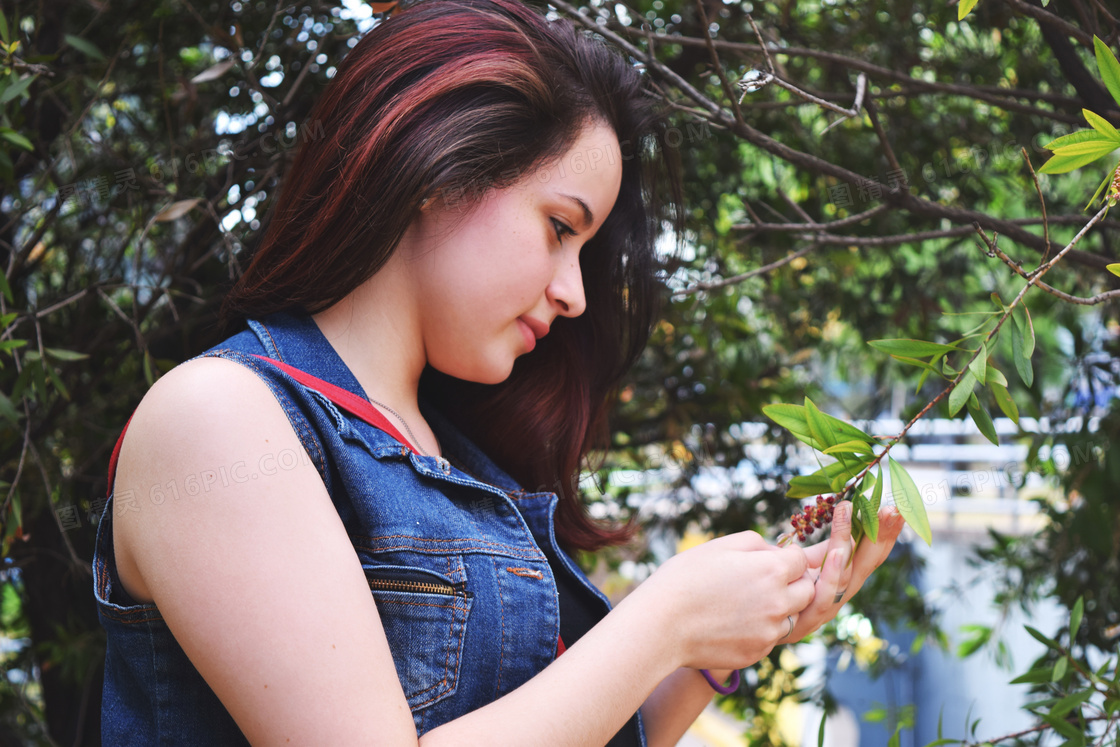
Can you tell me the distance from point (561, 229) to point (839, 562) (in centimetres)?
56

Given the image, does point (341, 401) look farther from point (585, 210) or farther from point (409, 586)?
point (585, 210)

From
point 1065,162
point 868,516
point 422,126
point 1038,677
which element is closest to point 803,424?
point 868,516

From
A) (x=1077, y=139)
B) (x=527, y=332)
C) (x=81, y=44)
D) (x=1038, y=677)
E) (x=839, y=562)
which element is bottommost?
(x=1038, y=677)

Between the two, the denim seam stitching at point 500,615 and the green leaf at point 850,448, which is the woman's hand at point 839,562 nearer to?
the green leaf at point 850,448

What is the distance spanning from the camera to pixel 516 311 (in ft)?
3.59

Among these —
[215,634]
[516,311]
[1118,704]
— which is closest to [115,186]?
[516,311]

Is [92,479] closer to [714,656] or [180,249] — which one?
[180,249]

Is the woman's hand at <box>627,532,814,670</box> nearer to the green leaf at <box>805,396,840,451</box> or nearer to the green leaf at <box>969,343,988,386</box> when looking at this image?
the green leaf at <box>805,396,840,451</box>

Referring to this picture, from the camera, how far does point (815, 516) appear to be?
971 mm

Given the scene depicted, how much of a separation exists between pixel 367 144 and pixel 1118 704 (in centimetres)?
117

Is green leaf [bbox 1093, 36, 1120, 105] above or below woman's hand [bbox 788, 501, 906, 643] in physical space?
above

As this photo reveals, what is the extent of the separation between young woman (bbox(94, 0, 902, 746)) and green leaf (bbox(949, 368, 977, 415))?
225 mm

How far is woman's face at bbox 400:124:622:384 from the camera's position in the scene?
105 cm

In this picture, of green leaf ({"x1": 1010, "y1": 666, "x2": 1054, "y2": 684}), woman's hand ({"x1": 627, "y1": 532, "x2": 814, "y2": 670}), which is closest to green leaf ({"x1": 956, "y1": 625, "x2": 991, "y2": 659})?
green leaf ({"x1": 1010, "y1": 666, "x2": 1054, "y2": 684})
